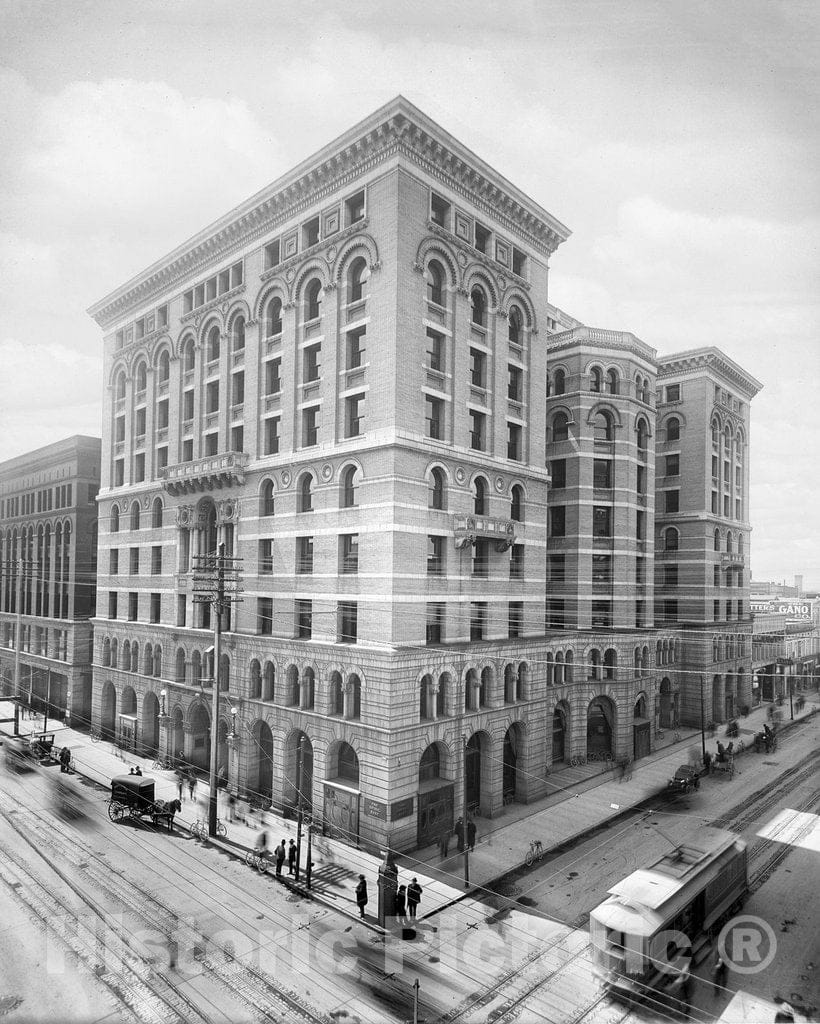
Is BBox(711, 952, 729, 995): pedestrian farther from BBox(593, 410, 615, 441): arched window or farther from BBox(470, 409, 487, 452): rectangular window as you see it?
BBox(593, 410, 615, 441): arched window

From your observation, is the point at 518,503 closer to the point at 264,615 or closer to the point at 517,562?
the point at 517,562

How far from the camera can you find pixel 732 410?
58.1 metres

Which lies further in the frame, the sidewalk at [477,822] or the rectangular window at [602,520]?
the rectangular window at [602,520]

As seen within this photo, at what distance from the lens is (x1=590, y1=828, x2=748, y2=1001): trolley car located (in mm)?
16828

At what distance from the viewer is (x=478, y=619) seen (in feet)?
106

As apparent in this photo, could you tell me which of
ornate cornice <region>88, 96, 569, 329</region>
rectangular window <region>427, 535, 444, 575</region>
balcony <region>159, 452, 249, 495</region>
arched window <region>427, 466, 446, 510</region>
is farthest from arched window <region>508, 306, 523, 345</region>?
balcony <region>159, 452, 249, 495</region>

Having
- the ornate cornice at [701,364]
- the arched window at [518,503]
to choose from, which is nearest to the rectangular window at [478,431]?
the arched window at [518,503]

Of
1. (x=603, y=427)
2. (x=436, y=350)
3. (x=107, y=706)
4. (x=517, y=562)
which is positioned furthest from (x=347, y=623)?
(x=107, y=706)

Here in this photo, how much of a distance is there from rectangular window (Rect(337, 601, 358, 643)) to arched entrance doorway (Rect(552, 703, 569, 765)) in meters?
15.3

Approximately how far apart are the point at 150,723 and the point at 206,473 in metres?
17.2

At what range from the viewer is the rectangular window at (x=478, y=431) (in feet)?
109

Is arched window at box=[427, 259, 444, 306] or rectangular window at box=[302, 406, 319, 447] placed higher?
arched window at box=[427, 259, 444, 306]

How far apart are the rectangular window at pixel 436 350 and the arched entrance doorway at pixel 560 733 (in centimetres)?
2128

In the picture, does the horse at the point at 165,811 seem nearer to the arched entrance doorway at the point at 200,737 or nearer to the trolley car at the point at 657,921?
the arched entrance doorway at the point at 200,737
